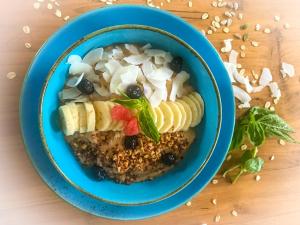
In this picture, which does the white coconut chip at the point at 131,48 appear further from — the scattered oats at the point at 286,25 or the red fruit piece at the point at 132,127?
the scattered oats at the point at 286,25

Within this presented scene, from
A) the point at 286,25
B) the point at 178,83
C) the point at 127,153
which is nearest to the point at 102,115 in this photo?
the point at 127,153

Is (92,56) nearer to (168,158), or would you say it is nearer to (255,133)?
(168,158)

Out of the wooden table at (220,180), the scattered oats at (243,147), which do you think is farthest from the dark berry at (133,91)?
the scattered oats at (243,147)

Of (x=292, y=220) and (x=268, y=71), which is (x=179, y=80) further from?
(x=292, y=220)

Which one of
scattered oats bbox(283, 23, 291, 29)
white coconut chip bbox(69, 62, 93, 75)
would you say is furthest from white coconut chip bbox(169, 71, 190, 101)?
scattered oats bbox(283, 23, 291, 29)

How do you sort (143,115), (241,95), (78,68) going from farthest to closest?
(241,95), (78,68), (143,115)

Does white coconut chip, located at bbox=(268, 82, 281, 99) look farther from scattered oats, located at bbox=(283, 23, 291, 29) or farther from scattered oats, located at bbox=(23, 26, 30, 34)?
scattered oats, located at bbox=(23, 26, 30, 34)

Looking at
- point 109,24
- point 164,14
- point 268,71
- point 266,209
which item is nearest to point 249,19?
point 268,71
